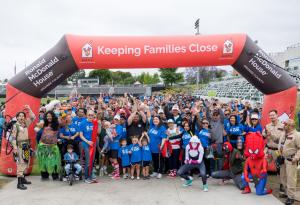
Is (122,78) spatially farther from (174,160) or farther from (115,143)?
(174,160)

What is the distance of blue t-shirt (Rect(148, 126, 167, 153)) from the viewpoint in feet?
25.9

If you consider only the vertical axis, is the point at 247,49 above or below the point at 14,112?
above

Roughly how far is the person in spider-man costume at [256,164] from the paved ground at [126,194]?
0.20 metres

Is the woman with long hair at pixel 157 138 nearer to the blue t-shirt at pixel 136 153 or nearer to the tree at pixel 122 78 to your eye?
the blue t-shirt at pixel 136 153

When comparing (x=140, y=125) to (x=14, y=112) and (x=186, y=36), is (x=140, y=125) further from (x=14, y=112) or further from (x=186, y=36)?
(x=14, y=112)

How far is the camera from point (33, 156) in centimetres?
802

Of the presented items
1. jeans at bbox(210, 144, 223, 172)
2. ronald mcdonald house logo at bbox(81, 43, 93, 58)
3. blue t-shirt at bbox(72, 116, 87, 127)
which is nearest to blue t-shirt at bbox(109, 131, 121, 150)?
blue t-shirt at bbox(72, 116, 87, 127)

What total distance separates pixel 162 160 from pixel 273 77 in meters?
3.40

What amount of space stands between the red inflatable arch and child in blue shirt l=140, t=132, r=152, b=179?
1.76 metres

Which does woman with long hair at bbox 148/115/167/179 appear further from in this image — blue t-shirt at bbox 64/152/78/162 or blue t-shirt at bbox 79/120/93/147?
blue t-shirt at bbox 64/152/78/162

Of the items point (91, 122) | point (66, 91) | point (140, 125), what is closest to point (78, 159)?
point (91, 122)

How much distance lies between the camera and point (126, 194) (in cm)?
666

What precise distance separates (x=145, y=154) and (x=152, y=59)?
229 centimetres

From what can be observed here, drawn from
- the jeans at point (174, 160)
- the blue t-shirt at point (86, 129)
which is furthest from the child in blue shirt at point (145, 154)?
the blue t-shirt at point (86, 129)
